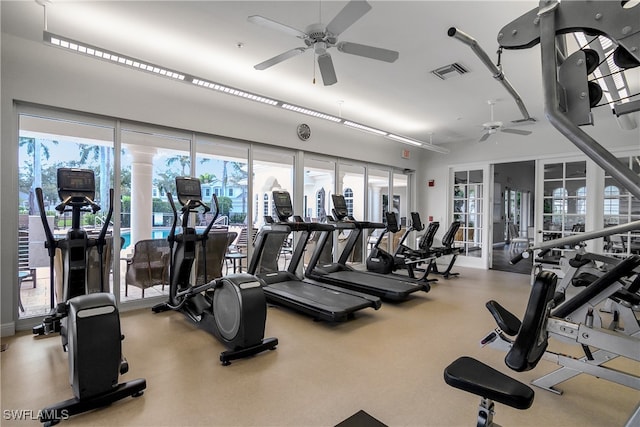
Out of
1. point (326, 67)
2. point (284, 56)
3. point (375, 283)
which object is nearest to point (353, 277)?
point (375, 283)

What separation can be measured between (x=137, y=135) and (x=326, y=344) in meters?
4.07

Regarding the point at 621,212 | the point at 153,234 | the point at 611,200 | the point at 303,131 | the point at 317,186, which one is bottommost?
the point at 153,234

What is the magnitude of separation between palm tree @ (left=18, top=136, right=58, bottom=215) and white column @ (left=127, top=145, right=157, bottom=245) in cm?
100

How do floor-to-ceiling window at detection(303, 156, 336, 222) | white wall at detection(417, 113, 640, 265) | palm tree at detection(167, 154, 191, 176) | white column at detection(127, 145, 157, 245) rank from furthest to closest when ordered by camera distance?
floor-to-ceiling window at detection(303, 156, 336, 222) < white wall at detection(417, 113, 640, 265) < palm tree at detection(167, 154, 191, 176) < white column at detection(127, 145, 157, 245)

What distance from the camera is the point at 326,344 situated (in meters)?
3.52

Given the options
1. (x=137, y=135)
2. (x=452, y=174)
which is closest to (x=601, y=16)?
(x=137, y=135)

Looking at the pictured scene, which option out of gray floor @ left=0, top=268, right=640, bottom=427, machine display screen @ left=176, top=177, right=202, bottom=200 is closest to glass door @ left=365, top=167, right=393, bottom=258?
gray floor @ left=0, top=268, right=640, bottom=427

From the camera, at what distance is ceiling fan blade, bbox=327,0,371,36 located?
2.23 metres

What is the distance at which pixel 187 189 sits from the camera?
425 cm

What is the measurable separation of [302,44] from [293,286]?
335 centimetres

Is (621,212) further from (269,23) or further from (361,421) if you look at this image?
(269,23)

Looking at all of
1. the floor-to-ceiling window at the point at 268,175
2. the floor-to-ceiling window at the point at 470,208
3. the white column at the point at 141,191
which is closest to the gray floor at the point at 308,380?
the white column at the point at 141,191

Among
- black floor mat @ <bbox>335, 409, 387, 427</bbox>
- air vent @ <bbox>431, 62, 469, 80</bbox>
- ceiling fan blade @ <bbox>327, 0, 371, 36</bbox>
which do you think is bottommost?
black floor mat @ <bbox>335, 409, 387, 427</bbox>

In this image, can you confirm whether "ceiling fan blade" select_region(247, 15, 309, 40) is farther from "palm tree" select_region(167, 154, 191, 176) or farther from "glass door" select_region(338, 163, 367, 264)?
"glass door" select_region(338, 163, 367, 264)
